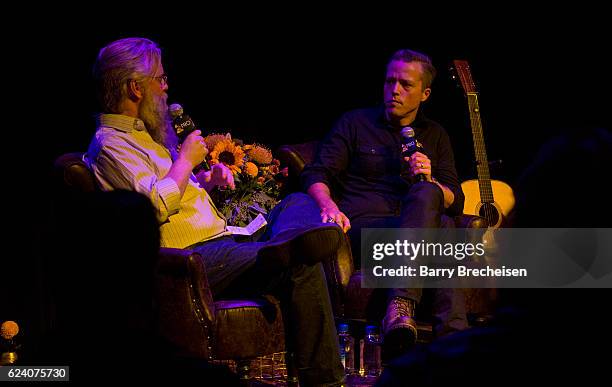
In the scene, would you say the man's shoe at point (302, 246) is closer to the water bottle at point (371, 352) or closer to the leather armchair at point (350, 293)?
the leather armchair at point (350, 293)

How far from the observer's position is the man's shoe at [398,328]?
8.82 ft

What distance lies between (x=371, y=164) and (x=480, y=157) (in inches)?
24.7

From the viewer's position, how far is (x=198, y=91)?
4.21m

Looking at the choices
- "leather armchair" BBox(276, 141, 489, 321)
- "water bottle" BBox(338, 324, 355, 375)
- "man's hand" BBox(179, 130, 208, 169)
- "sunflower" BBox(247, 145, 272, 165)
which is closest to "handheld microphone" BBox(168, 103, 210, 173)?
"man's hand" BBox(179, 130, 208, 169)

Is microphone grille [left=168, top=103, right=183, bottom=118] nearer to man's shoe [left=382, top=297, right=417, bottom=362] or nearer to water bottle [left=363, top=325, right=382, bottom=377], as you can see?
man's shoe [left=382, top=297, right=417, bottom=362]

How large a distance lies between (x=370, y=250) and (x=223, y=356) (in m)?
0.84

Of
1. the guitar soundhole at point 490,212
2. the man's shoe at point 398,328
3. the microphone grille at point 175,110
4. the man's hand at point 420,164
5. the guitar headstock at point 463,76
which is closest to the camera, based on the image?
the man's shoe at point 398,328

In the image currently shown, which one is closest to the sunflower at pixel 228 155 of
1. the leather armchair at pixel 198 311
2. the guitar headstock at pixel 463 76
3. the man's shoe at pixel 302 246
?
the leather armchair at pixel 198 311

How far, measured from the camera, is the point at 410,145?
11.0ft

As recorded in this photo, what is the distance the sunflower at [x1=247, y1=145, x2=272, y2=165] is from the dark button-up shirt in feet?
0.63

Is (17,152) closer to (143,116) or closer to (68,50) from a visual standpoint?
(68,50)

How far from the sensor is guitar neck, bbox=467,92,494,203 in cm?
374

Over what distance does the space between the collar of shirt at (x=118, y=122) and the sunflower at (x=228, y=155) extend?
2.13 feet

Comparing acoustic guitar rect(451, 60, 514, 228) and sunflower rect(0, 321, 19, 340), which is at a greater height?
acoustic guitar rect(451, 60, 514, 228)
